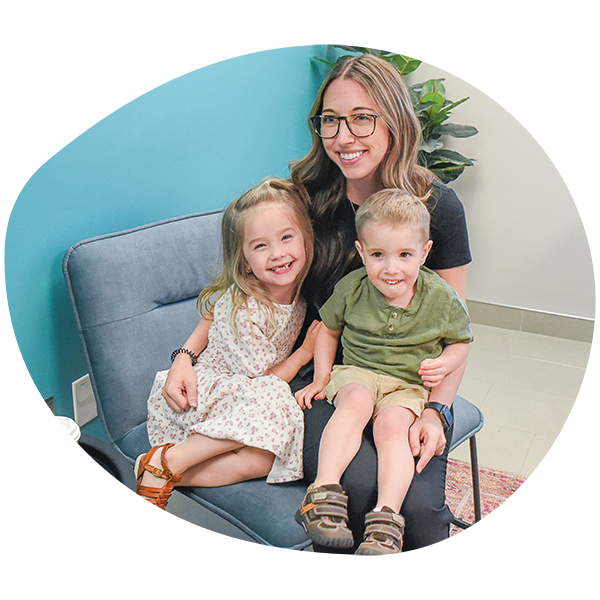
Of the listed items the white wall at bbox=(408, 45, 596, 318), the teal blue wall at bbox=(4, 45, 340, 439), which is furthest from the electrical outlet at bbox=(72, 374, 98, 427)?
the white wall at bbox=(408, 45, 596, 318)

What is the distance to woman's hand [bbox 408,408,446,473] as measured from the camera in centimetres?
118

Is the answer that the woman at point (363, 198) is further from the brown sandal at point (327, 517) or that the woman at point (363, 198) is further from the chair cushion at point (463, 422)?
the chair cushion at point (463, 422)

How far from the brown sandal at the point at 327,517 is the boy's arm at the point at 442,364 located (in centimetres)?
27

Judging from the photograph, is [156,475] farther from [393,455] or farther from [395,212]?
[395,212]

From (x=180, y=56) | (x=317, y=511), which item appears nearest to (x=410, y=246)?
(x=317, y=511)

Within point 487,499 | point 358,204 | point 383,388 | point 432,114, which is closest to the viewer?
point 383,388

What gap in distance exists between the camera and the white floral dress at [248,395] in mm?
1268

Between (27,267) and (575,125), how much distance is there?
7.82 ft

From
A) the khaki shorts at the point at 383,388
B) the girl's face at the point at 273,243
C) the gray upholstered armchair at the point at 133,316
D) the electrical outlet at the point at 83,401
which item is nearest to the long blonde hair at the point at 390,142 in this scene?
the girl's face at the point at 273,243

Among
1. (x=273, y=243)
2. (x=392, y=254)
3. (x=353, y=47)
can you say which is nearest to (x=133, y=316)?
(x=273, y=243)

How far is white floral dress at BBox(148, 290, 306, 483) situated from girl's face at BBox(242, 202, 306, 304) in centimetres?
10

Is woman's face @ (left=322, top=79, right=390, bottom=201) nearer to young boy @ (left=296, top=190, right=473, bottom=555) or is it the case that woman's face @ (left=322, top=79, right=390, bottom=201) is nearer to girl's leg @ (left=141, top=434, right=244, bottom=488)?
young boy @ (left=296, top=190, right=473, bottom=555)

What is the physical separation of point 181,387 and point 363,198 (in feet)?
1.88

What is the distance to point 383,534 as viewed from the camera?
104cm
